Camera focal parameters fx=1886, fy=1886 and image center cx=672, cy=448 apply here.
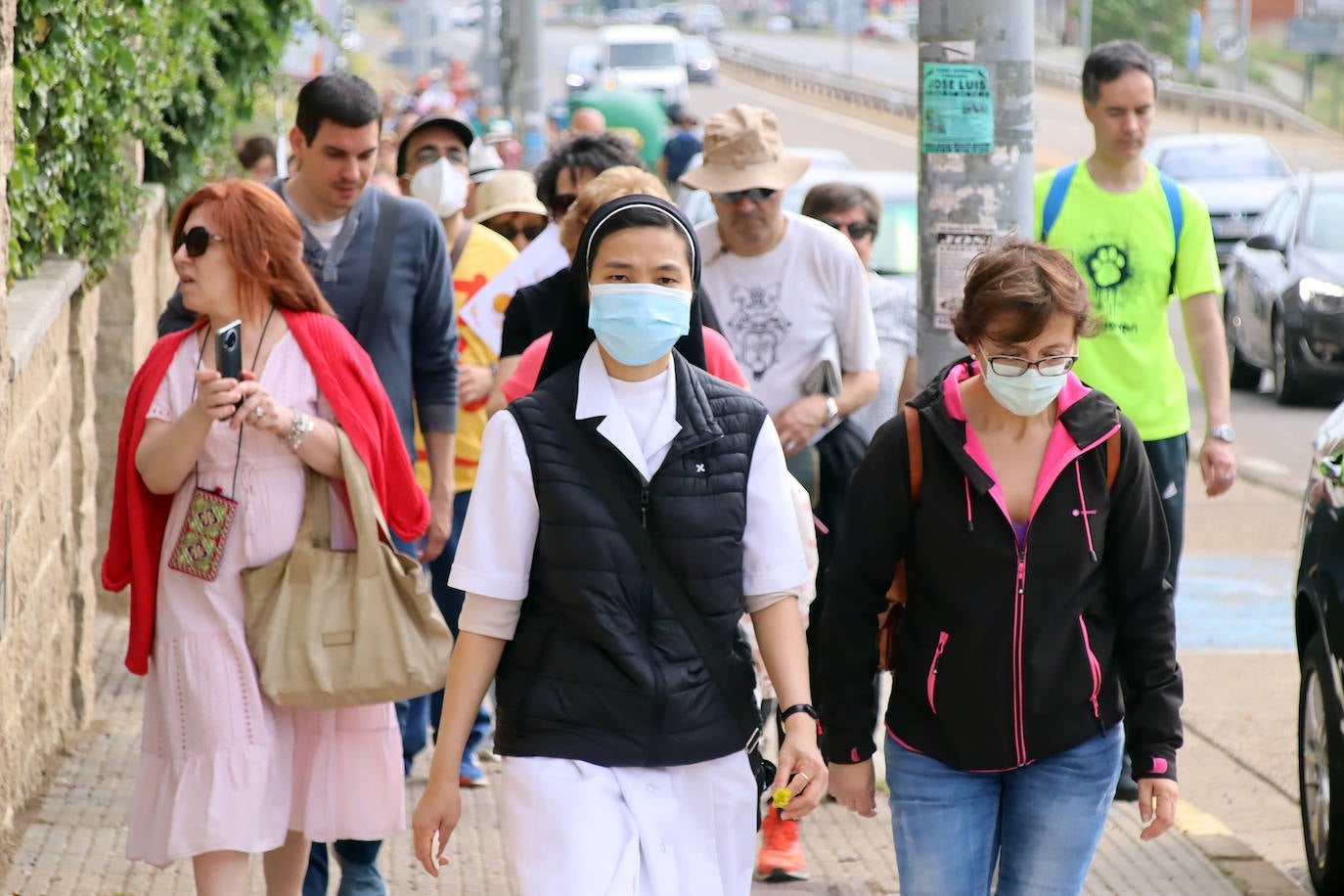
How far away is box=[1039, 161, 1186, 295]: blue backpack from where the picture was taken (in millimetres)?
5781

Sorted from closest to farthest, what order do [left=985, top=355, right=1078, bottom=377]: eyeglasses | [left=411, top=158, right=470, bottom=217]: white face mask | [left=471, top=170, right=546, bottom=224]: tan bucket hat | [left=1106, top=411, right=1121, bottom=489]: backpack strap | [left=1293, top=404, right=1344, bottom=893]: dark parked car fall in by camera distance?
[left=985, top=355, right=1078, bottom=377]: eyeglasses, [left=1106, top=411, right=1121, bottom=489]: backpack strap, [left=1293, top=404, right=1344, bottom=893]: dark parked car, [left=411, top=158, right=470, bottom=217]: white face mask, [left=471, top=170, right=546, bottom=224]: tan bucket hat

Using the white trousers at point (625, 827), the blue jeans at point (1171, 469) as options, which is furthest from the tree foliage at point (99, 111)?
the blue jeans at point (1171, 469)

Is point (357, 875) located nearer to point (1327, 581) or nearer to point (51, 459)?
point (51, 459)

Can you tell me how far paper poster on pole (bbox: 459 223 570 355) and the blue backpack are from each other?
1479mm

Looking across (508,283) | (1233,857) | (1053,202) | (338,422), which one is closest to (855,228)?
(1053,202)

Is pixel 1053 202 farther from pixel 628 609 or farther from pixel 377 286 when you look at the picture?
pixel 628 609

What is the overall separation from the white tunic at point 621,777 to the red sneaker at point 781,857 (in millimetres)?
1833

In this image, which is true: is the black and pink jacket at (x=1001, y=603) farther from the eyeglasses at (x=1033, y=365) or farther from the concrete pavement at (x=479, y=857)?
the concrete pavement at (x=479, y=857)

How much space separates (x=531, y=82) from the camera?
20172mm

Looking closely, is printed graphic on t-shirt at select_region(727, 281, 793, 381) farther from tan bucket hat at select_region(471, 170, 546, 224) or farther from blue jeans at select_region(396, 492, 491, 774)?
tan bucket hat at select_region(471, 170, 546, 224)

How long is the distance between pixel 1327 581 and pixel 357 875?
8.67ft

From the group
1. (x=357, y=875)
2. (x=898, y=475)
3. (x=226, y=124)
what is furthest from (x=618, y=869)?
(x=226, y=124)

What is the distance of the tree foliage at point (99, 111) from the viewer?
5453 mm

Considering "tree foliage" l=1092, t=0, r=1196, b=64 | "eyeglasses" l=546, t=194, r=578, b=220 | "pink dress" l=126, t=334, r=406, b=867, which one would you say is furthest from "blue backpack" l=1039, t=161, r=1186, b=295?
"tree foliage" l=1092, t=0, r=1196, b=64
